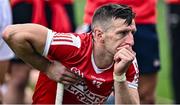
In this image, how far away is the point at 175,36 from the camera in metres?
8.42

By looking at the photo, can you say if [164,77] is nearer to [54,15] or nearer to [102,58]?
[54,15]

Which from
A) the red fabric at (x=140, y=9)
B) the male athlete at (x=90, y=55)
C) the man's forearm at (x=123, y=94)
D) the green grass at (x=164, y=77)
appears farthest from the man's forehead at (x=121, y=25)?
the green grass at (x=164, y=77)

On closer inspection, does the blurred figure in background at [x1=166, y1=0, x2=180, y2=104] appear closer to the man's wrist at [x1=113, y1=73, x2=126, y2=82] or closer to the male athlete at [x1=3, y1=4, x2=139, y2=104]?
the male athlete at [x1=3, y1=4, x2=139, y2=104]

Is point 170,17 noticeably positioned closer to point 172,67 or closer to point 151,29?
point 172,67

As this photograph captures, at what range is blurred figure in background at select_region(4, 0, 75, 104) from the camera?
25.8 feet

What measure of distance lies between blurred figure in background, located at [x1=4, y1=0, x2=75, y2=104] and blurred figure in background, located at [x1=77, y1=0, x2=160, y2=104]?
3.27 feet

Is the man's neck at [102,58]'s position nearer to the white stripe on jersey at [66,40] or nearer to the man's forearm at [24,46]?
the white stripe on jersey at [66,40]

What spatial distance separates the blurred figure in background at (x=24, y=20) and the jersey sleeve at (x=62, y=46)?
87.7 inches

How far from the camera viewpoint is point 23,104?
798 centimetres

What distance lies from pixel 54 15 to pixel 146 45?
1.38 meters

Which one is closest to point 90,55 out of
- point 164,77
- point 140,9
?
point 140,9

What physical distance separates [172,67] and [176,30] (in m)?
0.45

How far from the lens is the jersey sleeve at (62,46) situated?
5484mm

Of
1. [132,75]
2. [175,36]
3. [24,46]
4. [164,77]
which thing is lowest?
[164,77]
